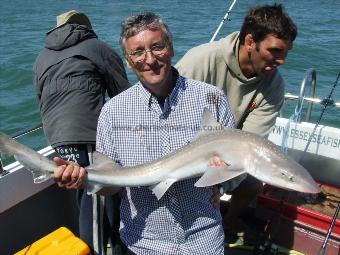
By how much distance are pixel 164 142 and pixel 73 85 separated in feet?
3.54

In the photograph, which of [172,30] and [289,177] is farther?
[172,30]

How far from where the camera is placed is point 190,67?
11.5 ft

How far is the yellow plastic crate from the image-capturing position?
3.09 meters

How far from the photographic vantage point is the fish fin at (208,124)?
2.42m

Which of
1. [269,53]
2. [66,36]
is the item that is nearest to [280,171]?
[269,53]

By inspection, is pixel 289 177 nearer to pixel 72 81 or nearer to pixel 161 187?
pixel 161 187

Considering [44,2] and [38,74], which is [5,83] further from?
[44,2]

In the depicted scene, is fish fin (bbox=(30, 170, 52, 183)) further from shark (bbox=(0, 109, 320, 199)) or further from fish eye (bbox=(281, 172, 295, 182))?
fish eye (bbox=(281, 172, 295, 182))

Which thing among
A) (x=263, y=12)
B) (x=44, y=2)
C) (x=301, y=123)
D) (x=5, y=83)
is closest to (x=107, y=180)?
(x=263, y=12)

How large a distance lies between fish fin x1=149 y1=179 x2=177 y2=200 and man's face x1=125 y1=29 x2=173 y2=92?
55 cm

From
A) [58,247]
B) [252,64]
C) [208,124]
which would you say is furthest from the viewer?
[252,64]

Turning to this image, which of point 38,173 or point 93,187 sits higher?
point 38,173

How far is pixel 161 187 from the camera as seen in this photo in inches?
97.7

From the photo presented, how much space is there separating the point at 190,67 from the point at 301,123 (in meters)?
1.86
